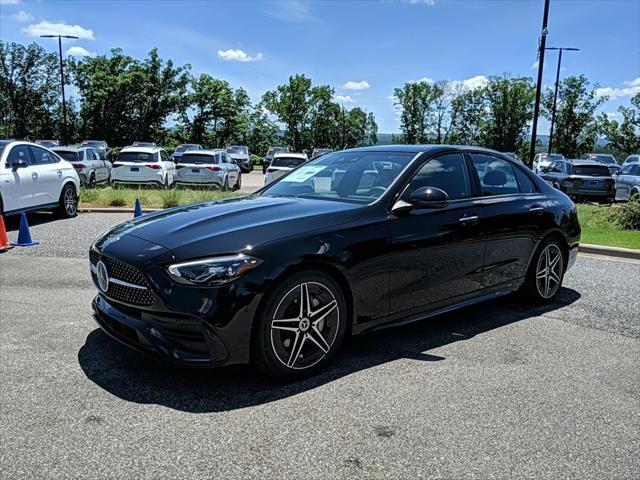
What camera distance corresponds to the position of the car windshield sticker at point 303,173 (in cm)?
512

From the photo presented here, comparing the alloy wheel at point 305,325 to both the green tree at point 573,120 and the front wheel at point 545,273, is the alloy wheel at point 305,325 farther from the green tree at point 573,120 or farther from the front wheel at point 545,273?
the green tree at point 573,120

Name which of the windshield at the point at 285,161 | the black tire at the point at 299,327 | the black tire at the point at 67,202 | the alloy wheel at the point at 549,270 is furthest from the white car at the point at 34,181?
the windshield at the point at 285,161

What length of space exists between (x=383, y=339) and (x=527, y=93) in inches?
2415

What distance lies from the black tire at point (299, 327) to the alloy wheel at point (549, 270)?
265 centimetres

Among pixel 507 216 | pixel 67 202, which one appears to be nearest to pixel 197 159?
pixel 67 202

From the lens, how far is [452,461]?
288 centimetres

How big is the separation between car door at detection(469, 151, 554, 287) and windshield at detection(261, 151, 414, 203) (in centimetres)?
92

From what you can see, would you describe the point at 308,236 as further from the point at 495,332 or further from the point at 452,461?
the point at 495,332

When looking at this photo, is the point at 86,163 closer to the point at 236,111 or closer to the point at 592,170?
the point at 592,170

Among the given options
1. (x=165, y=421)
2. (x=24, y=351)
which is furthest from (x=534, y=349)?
(x=24, y=351)

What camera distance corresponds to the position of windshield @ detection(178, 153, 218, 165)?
20.1m

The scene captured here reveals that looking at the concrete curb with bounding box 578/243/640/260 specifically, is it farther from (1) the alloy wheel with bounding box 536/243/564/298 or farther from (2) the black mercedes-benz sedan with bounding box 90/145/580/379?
(2) the black mercedes-benz sedan with bounding box 90/145/580/379

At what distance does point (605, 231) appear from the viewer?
10742 mm

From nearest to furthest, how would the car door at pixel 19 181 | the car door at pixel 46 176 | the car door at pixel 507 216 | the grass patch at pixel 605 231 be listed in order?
the car door at pixel 507 216 → the grass patch at pixel 605 231 → the car door at pixel 19 181 → the car door at pixel 46 176
